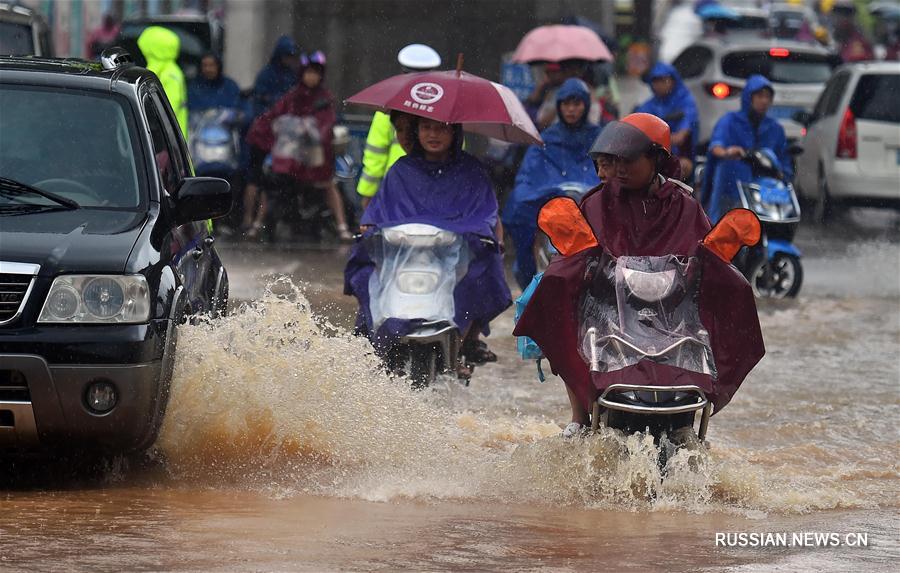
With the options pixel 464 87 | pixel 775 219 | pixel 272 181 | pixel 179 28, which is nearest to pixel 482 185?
pixel 464 87

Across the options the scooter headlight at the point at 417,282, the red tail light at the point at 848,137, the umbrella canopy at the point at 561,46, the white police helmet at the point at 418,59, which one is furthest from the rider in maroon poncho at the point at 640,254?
the red tail light at the point at 848,137

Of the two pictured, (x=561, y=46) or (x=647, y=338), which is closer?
(x=647, y=338)

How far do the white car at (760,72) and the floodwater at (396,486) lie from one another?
1326 centimetres

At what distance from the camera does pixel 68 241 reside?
6.86 m

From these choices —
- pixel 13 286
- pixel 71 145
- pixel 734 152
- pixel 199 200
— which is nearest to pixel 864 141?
pixel 734 152

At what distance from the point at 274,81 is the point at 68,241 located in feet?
40.7

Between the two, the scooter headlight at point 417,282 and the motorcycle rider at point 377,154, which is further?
the motorcycle rider at point 377,154

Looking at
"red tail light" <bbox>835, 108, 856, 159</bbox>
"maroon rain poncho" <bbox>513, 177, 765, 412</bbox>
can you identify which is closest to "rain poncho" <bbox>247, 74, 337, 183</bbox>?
"red tail light" <bbox>835, 108, 856, 159</bbox>

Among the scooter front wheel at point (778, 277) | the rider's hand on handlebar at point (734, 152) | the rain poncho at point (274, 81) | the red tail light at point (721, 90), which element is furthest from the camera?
the red tail light at point (721, 90)

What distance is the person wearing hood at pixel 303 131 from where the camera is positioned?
17.7 meters

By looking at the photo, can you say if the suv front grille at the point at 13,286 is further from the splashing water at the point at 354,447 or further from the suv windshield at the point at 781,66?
the suv windshield at the point at 781,66

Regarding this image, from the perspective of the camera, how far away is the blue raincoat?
53.1 feet

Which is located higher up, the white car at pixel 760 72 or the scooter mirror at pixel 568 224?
the scooter mirror at pixel 568 224

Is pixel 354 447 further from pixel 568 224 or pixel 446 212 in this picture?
pixel 446 212
